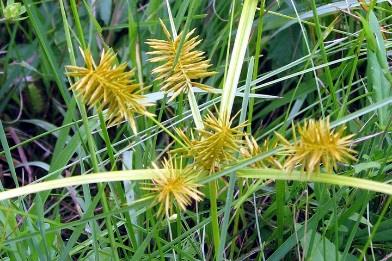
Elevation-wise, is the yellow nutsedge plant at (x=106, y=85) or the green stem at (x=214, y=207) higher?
the yellow nutsedge plant at (x=106, y=85)

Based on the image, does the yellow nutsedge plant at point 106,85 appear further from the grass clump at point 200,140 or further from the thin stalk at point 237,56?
the thin stalk at point 237,56

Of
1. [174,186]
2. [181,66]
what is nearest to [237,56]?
[181,66]

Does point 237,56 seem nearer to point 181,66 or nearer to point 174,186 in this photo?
point 181,66

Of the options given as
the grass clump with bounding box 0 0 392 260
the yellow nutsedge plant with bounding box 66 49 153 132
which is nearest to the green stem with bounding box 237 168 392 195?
the grass clump with bounding box 0 0 392 260

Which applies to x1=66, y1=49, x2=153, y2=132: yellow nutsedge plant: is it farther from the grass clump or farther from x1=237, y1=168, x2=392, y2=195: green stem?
x1=237, y1=168, x2=392, y2=195: green stem

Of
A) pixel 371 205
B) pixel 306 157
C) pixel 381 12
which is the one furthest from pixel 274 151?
pixel 381 12

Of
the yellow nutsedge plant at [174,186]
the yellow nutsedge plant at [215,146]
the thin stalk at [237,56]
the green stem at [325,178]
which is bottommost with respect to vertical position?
the green stem at [325,178]

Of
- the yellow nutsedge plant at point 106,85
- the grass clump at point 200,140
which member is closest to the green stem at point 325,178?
the grass clump at point 200,140

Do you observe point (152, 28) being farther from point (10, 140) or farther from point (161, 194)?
point (161, 194)
